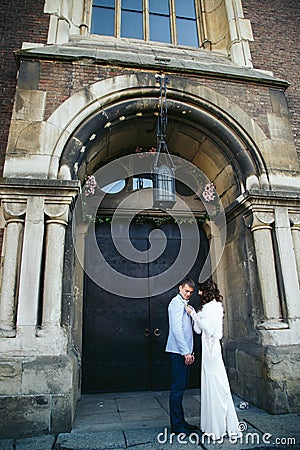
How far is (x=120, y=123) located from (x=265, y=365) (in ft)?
13.1

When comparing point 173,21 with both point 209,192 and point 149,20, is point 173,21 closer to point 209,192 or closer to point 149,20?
point 149,20

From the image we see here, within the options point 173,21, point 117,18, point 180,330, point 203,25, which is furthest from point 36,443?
point 203,25

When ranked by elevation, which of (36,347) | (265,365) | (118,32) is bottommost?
(265,365)

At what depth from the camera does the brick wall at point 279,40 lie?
20.7 ft

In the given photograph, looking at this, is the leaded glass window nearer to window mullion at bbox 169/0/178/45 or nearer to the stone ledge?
window mullion at bbox 169/0/178/45

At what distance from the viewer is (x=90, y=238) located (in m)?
5.84

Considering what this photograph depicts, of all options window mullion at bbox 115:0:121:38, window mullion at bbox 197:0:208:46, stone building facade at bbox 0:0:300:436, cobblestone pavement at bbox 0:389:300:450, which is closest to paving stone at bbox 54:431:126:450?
cobblestone pavement at bbox 0:389:300:450

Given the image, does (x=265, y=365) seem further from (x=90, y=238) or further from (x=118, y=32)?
(x=118, y=32)

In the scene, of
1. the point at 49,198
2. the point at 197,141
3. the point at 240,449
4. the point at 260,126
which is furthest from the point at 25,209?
the point at 260,126

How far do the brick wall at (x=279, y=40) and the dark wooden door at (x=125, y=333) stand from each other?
384 centimetres

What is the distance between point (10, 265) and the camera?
397 cm

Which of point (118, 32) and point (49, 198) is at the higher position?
point (118, 32)

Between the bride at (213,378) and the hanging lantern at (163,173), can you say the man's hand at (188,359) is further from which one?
the hanging lantern at (163,173)

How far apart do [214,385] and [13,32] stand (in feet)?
21.1
